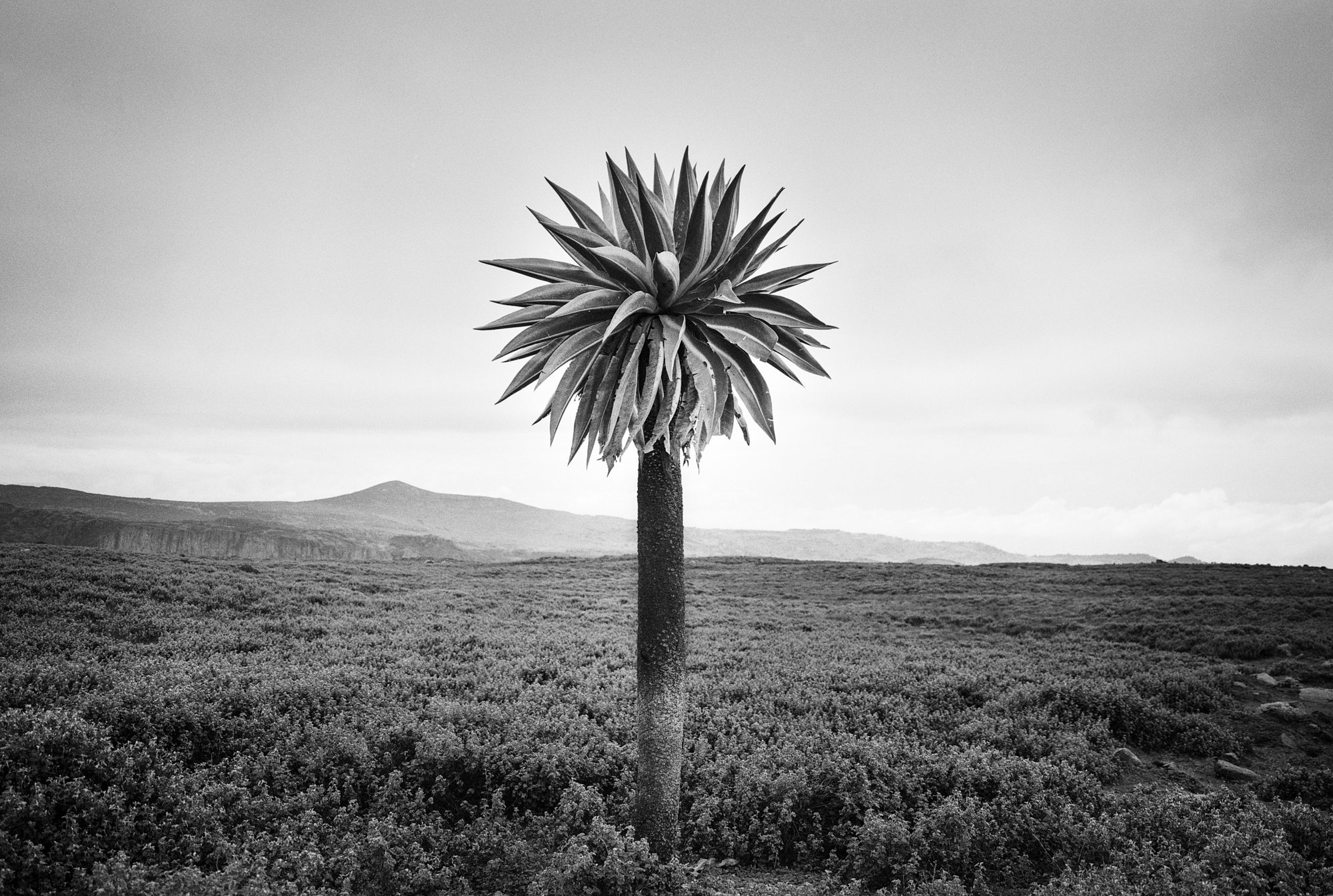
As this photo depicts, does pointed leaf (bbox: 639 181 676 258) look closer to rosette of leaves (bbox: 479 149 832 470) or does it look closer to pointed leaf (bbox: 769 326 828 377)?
rosette of leaves (bbox: 479 149 832 470)

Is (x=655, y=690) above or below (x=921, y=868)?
above

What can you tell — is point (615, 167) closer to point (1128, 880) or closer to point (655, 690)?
point (655, 690)

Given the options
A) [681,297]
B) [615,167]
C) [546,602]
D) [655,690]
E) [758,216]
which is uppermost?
[615,167]

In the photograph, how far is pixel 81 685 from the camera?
11.2 meters

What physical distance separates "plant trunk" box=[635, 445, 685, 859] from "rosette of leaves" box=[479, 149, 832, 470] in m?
0.60

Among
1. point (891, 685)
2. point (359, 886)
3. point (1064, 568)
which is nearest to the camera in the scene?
point (359, 886)

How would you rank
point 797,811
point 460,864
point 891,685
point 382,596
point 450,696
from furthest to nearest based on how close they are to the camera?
point 382,596
point 891,685
point 450,696
point 797,811
point 460,864

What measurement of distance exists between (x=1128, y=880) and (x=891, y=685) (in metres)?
8.25

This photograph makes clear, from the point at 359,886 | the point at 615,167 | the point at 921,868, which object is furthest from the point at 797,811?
the point at 615,167

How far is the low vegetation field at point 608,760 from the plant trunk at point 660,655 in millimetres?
588

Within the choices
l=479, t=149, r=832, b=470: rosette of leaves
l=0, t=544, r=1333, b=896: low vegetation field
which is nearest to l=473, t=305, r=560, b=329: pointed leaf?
l=479, t=149, r=832, b=470: rosette of leaves

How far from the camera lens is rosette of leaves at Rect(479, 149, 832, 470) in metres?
6.59

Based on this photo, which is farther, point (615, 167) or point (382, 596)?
point (382, 596)

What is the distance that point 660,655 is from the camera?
282 inches
